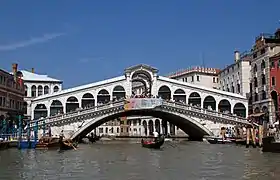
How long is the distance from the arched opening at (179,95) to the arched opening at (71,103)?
6.57 m

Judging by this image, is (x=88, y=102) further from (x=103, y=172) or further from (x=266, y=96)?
(x=103, y=172)

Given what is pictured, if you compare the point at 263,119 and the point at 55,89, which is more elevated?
the point at 55,89

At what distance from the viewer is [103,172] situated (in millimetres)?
12508

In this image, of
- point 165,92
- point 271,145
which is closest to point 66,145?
point 271,145

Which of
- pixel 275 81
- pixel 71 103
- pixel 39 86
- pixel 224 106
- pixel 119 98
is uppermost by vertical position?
pixel 39 86

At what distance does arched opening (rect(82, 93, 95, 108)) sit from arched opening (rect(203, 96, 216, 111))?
24.7 ft

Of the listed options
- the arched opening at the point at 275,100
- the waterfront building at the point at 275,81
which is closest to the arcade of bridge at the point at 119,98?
the arched opening at the point at 275,100

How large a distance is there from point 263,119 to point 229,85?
8590mm

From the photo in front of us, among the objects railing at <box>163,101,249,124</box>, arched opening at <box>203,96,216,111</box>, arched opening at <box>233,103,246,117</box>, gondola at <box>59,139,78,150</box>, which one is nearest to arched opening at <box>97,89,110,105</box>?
railing at <box>163,101,249,124</box>

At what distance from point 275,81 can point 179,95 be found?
6.54m

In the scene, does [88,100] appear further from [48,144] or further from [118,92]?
[48,144]

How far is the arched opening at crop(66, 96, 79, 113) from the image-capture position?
106 feet

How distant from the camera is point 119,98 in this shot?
32.4 metres

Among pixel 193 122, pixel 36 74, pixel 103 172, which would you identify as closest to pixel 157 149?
pixel 193 122
